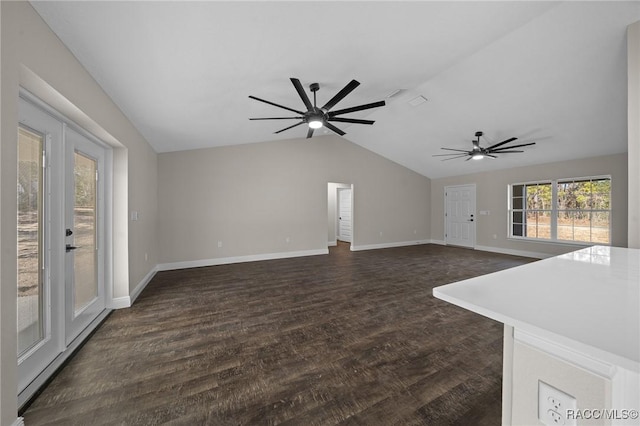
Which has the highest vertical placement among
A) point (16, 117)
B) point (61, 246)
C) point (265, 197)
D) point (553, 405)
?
point (16, 117)

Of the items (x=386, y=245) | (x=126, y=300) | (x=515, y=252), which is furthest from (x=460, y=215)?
(x=126, y=300)

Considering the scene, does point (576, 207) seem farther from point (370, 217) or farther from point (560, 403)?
point (560, 403)

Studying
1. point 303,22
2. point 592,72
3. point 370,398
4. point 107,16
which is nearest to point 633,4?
point 592,72

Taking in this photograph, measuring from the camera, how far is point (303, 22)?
209 cm

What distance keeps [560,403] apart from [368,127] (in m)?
6.18

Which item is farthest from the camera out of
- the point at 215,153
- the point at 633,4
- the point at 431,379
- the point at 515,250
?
the point at 515,250

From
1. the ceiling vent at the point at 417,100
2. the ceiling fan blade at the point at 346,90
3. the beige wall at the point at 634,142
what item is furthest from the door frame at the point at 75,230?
the beige wall at the point at 634,142

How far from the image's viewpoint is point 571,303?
737 mm

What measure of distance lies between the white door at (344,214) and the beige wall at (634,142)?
6.93 meters

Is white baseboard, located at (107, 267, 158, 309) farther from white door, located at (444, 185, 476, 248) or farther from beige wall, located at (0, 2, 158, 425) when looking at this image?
white door, located at (444, 185, 476, 248)

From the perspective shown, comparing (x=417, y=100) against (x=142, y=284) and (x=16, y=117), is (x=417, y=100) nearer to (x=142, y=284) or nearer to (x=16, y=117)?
Result: (x=16, y=117)

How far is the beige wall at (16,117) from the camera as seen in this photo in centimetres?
125

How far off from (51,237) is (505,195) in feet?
28.4

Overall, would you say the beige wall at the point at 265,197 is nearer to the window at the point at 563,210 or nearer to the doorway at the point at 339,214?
the doorway at the point at 339,214
